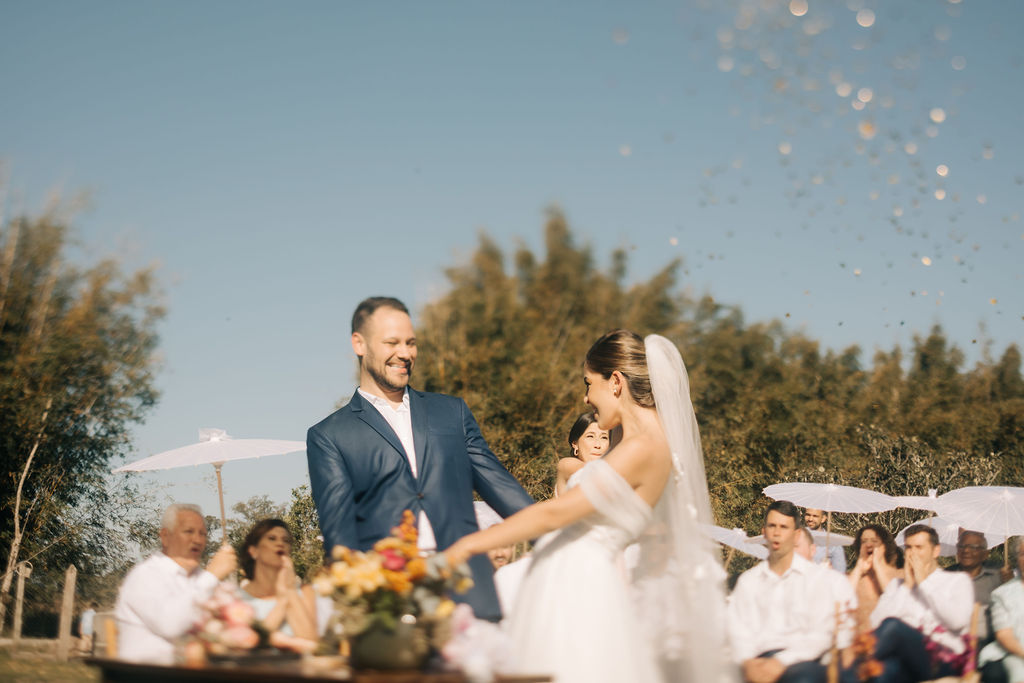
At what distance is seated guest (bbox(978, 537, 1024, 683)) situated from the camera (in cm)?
653

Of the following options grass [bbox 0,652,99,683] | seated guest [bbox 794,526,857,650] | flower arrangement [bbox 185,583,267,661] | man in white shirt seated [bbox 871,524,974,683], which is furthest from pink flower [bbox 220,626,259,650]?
grass [bbox 0,652,99,683]

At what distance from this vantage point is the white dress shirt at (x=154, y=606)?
4539mm

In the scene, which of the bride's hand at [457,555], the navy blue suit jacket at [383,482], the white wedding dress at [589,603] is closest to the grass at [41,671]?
the navy blue suit jacket at [383,482]

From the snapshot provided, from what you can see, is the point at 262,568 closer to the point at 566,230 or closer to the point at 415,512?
the point at 415,512

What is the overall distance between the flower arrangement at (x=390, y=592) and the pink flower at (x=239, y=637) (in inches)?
18.7

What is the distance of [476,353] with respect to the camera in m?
26.3

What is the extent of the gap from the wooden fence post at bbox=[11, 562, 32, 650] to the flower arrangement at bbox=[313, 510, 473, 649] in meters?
12.7

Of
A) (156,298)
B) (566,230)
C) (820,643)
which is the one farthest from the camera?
(566,230)

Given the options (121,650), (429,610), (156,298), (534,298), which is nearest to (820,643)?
(429,610)

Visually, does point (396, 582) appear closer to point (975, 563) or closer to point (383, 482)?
point (383, 482)

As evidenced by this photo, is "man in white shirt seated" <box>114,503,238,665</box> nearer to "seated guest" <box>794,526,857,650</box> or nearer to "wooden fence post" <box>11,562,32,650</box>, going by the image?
"seated guest" <box>794,526,857,650</box>

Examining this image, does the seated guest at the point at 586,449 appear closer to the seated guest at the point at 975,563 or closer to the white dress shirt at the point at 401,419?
the white dress shirt at the point at 401,419

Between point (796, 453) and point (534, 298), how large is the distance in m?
14.6

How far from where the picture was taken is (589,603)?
3.63 metres
